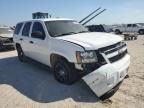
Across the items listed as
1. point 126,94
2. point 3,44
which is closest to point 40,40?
point 126,94

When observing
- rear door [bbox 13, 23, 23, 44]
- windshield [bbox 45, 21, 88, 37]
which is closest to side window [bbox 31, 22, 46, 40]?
windshield [bbox 45, 21, 88, 37]

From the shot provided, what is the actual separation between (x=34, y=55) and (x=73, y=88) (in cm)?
261

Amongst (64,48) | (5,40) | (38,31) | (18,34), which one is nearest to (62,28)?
(38,31)

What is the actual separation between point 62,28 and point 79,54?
1.96 metres

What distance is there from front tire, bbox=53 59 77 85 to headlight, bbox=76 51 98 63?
515 millimetres

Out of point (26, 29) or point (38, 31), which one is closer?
point (38, 31)

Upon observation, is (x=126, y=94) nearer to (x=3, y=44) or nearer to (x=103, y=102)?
(x=103, y=102)

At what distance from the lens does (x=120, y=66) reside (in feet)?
18.4

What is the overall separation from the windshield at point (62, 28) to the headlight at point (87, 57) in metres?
1.54

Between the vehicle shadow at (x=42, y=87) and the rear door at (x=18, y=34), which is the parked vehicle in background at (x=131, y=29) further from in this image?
the vehicle shadow at (x=42, y=87)

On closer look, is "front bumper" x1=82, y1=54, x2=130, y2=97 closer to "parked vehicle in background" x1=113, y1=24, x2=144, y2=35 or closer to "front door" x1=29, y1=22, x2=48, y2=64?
"front door" x1=29, y1=22, x2=48, y2=64

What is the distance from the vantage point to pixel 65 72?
19.9 feet

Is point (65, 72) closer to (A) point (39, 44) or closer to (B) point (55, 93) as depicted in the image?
(B) point (55, 93)

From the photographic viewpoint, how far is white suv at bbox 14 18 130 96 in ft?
17.2
